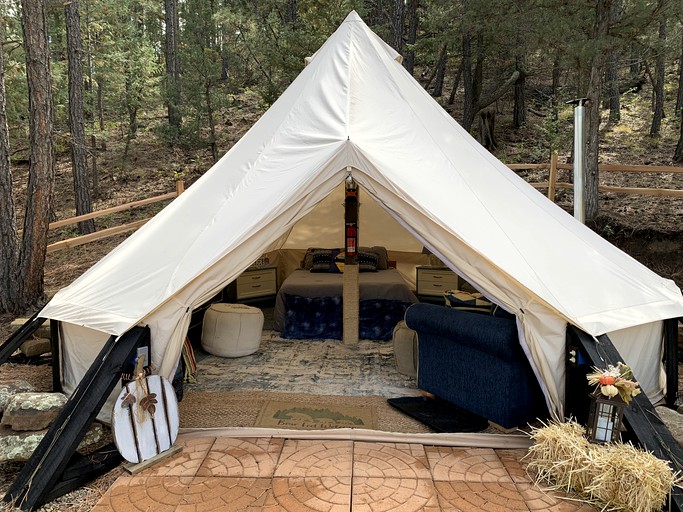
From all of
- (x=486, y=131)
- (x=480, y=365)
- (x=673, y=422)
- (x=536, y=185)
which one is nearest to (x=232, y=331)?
(x=480, y=365)

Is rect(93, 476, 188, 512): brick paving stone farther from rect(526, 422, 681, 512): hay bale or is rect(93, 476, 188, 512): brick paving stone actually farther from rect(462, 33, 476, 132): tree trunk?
rect(462, 33, 476, 132): tree trunk

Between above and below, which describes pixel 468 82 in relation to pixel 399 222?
above

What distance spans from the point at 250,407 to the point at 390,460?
3.91ft

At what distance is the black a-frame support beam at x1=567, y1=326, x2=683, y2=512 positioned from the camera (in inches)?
98.1

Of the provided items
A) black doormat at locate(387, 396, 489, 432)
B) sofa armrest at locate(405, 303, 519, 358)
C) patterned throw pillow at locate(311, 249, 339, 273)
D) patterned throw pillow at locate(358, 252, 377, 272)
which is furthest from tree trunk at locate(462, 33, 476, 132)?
black doormat at locate(387, 396, 489, 432)

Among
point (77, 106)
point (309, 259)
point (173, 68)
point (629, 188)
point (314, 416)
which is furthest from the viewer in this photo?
point (173, 68)

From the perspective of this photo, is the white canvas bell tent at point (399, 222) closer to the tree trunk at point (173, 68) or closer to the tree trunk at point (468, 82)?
the tree trunk at point (468, 82)

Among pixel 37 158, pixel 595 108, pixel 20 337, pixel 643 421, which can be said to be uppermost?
pixel 595 108

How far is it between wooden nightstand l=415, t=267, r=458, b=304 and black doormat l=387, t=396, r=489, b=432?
8.20ft

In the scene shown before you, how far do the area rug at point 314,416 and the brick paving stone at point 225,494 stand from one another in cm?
71

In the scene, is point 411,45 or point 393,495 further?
point 411,45

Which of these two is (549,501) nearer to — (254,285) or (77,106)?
(254,285)

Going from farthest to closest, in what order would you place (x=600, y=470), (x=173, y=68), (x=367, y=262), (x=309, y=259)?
(x=173, y=68) < (x=309, y=259) < (x=367, y=262) < (x=600, y=470)

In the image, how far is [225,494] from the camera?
2588 mm
